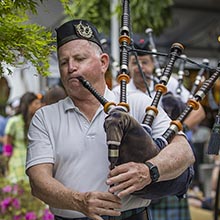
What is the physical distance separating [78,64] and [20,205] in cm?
171

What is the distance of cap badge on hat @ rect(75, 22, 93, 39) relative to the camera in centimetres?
216

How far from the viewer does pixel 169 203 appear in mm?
4102

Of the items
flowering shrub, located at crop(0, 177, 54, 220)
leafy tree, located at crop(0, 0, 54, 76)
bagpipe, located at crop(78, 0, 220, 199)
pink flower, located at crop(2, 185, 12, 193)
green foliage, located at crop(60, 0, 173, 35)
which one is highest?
green foliage, located at crop(60, 0, 173, 35)

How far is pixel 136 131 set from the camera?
74.1 inches

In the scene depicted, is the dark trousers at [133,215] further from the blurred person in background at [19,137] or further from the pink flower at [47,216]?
the blurred person in background at [19,137]

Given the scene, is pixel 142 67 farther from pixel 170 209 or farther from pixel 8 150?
pixel 8 150

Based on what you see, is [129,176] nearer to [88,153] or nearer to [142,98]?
[88,153]

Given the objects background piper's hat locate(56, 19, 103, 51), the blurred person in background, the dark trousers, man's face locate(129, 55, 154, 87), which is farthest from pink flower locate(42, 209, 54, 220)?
background piper's hat locate(56, 19, 103, 51)

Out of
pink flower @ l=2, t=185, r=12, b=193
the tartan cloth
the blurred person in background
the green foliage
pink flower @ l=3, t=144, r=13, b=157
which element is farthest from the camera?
the green foliage

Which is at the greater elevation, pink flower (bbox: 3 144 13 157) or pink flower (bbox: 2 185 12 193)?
pink flower (bbox: 3 144 13 157)

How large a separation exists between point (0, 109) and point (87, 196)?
215 inches

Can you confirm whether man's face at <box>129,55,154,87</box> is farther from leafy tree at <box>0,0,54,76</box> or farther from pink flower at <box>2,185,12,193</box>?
leafy tree at <box>0,0,54,76</box>

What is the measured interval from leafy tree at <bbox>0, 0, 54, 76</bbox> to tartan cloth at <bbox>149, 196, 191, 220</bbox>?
2.11 metres

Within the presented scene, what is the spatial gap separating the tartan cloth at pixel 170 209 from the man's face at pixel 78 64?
211 centimetres
